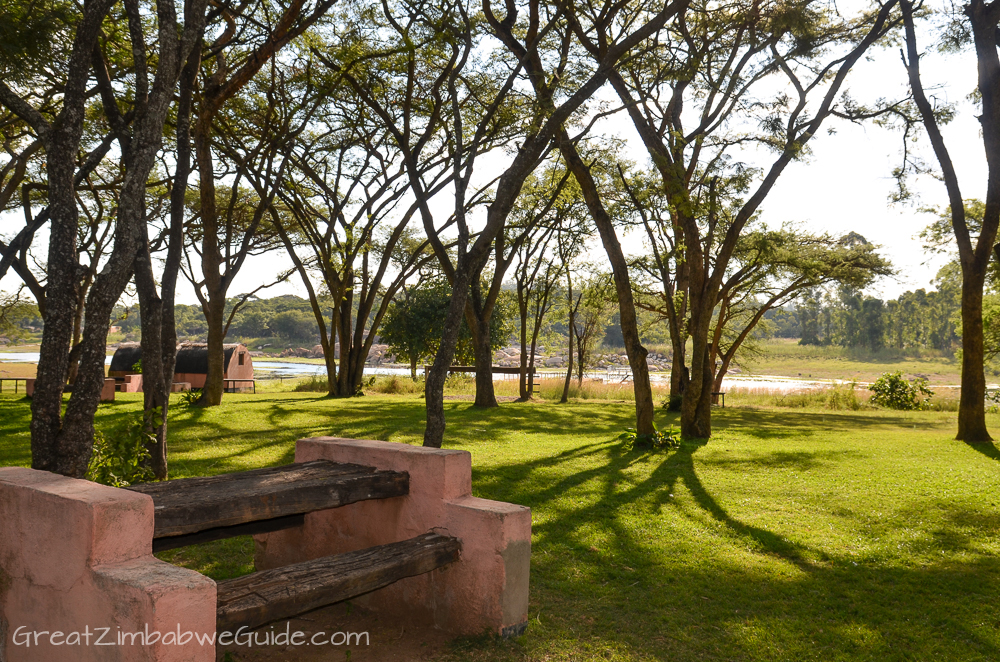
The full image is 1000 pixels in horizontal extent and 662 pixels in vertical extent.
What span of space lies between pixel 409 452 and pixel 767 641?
2.68m

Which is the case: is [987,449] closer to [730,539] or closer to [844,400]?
[730,539]

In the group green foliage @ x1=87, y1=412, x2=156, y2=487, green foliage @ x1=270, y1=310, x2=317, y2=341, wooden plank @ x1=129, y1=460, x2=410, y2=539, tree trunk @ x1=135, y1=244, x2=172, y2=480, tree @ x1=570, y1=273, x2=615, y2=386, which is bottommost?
green foliage @ x1=87, y1=412, x2=156, y2=487

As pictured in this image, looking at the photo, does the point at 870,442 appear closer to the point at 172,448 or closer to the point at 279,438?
the point at 279,438

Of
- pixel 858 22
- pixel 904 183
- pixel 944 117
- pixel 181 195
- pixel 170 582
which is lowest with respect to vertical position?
pixel 170 582

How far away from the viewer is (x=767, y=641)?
166 inches

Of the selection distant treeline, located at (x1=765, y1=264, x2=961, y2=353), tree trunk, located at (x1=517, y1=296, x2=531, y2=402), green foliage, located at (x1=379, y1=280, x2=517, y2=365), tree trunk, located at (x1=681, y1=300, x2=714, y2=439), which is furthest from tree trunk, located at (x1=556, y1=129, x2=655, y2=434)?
distant treeline, located at (x1=765, y1=264, x2=961, y2=353)

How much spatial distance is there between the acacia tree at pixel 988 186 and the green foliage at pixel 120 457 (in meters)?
13.5

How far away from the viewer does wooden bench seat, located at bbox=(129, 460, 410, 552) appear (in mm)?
3445

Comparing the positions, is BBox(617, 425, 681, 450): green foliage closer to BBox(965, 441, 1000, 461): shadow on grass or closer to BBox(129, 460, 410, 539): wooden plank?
BBox(965, 441, 1000, 461): shadow on grass

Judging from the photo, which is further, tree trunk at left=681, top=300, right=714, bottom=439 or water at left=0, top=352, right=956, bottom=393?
water at left=0, top=352, right=956, bottom=393

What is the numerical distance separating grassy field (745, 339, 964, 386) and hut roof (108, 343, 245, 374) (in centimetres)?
4914

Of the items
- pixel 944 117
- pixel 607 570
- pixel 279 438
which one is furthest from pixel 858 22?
pixel 279 438

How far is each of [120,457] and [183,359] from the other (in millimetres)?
23209

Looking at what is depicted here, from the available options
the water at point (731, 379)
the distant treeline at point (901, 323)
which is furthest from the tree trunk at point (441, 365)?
the distant treeline at point (901, 323)
